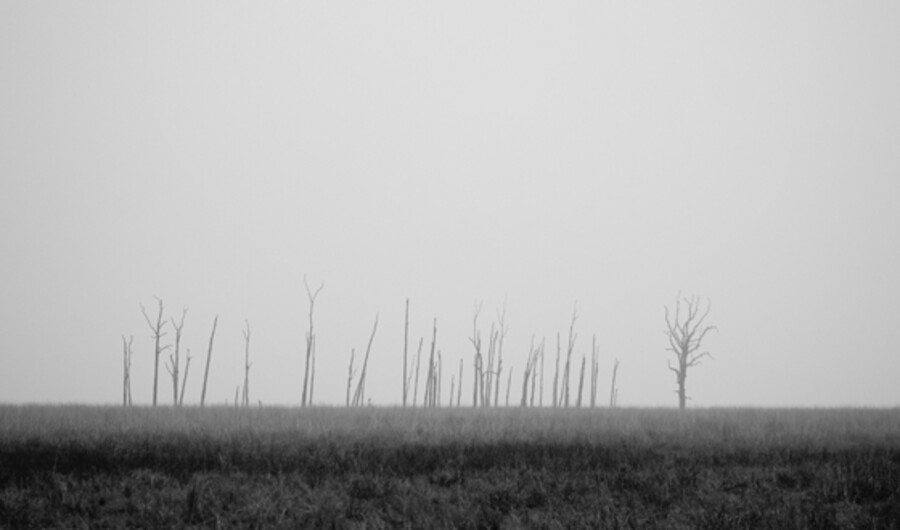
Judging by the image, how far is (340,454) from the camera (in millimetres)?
12398

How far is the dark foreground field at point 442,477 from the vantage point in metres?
8.85

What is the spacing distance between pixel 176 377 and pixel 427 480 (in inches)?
1349

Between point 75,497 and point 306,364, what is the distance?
30.3 m

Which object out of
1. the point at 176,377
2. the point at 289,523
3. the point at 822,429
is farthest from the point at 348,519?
the point at 176,377

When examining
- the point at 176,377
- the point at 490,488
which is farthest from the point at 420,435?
the point at 176,377

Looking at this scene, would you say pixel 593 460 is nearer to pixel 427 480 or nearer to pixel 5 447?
pixel 427 480

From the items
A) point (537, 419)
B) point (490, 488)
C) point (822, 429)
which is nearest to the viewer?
point (490, 488)

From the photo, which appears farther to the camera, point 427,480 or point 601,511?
point 427,480

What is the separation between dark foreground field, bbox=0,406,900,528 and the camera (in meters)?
8.85

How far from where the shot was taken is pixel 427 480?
34.9 feet

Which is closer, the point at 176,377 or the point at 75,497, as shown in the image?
the point at 75,497

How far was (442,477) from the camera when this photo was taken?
35.3ft

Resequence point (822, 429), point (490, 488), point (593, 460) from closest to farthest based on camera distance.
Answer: point (490, 488)
point (593, 460)
point (822, 429)

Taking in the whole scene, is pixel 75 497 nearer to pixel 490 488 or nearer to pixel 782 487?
pixel 490 488
